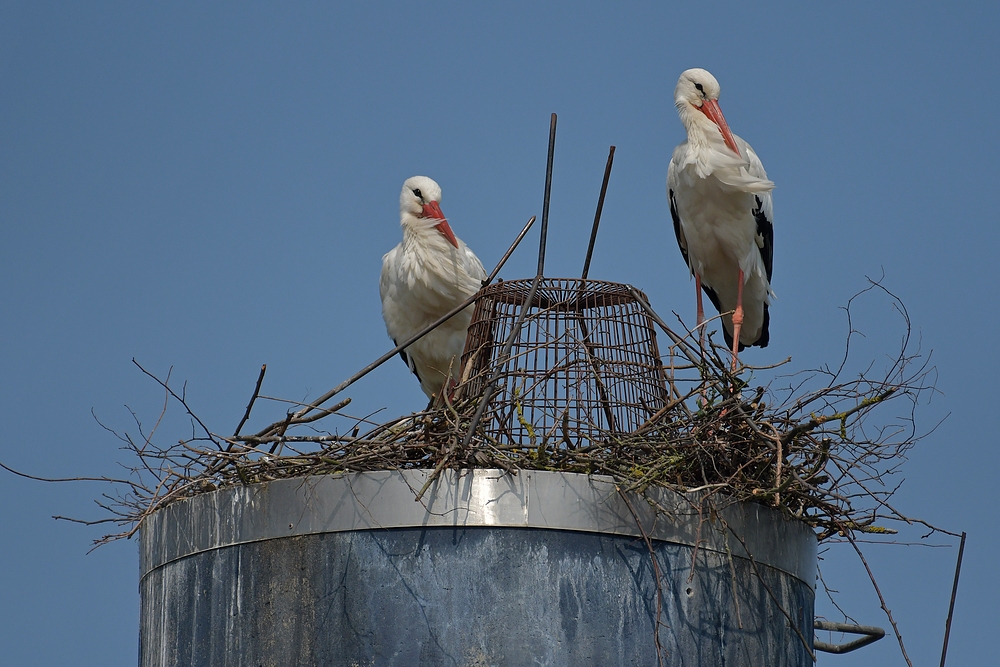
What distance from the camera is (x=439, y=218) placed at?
8.36 m

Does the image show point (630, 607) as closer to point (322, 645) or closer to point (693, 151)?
point (322, 645)

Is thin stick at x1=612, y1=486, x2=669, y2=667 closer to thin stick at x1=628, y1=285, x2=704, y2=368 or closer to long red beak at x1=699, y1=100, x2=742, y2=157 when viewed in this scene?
thin stick at x1=628, y1=285, x2=704, y2=368

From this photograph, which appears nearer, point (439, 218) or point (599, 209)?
point (599, 209)

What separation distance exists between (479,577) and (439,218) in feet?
13.5

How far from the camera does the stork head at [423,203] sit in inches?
328

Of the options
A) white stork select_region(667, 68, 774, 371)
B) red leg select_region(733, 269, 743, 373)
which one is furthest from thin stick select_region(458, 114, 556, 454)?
red leg select_region(733, 269, 743, 373)

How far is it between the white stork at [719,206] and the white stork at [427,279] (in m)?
1.36

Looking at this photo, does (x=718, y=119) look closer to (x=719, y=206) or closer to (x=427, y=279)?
(x=719, y=206)

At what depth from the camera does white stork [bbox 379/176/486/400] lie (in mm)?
8109

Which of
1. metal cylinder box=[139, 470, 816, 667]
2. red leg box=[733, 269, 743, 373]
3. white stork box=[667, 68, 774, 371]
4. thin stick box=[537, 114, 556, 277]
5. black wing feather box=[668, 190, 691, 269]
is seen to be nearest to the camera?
metal cylinder box=[139, 470, 816, 667]

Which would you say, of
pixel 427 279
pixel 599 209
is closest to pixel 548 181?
pixel 599 209

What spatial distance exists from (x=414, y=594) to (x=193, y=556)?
100 centimetres

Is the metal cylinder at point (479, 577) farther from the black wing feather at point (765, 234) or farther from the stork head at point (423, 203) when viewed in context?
the stork head at point (423, 203)

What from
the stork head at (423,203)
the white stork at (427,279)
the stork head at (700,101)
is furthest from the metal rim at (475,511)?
the stork head at (423,203)
